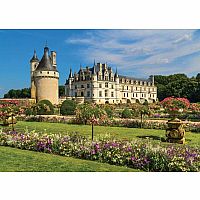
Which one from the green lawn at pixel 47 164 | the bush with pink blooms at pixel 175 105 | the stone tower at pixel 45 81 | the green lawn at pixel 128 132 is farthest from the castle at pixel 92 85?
the green lawn at pixel 47 164

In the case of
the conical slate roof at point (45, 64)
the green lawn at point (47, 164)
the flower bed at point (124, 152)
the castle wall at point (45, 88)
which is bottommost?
the green lawn at point (47, 164)

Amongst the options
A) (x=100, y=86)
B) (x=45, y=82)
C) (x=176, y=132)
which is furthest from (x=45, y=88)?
(x=176, y=132)

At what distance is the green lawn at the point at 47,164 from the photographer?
14.1ft

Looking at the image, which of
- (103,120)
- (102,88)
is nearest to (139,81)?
(102,88)

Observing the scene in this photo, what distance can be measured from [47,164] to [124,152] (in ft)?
4.54

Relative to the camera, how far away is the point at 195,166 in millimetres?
4254

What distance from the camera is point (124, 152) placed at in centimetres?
483

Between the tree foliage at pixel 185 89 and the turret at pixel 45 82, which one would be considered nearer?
the turret at pixel 45 82

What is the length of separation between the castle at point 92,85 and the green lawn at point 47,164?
25.2 metres

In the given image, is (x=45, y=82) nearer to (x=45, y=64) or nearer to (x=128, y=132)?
(x=45, y=64)

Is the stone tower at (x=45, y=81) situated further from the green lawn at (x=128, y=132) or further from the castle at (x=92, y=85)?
the green lawn at (x=128, y=132)

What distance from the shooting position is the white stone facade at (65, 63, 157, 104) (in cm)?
4394

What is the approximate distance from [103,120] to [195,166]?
743 cm
